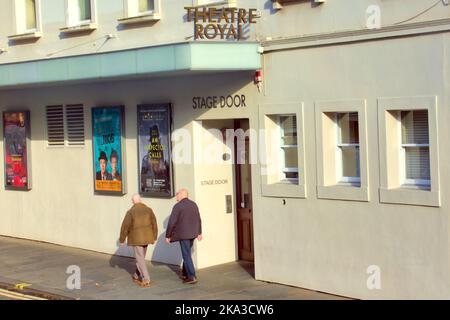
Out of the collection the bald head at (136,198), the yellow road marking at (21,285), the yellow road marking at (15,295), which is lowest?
the yellow road marking at (15,295)

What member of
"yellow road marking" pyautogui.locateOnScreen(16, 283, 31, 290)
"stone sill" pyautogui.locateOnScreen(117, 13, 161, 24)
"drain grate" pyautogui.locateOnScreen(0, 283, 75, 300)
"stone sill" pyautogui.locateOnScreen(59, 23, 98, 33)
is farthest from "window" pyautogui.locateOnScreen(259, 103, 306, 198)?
"stone sill" pyautogui.locateOnScreen(59, 23, 98, 33)

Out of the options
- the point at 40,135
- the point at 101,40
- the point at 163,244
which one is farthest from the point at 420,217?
the point at 40,135

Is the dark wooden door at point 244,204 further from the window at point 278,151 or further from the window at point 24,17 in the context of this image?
the window at point 24,17

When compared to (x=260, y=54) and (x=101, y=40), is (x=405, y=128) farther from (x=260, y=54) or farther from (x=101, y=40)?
(x=101, y=40)

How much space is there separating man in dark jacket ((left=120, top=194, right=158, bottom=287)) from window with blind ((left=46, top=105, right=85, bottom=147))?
15.9 ft

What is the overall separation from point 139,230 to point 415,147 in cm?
512

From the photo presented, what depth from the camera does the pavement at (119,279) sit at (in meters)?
14.5

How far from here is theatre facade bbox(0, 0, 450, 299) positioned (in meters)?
12.7

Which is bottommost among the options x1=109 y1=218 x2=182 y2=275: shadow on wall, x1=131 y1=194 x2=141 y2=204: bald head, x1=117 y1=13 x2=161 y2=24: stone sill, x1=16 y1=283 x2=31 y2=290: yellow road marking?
Result: x1=16 y1=283 x2=31 y2=290: yellow road marking

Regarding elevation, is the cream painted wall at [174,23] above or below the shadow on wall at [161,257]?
above

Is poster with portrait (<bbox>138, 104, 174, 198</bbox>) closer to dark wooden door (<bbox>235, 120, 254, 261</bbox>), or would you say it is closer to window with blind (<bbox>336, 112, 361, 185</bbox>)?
dark wooden door (<bbox>235, 120, 254, 261</bbox>)

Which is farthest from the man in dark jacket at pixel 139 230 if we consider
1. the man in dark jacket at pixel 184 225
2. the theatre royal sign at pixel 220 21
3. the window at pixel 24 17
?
the window at pixel 24 17

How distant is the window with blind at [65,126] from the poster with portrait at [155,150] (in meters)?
2.41

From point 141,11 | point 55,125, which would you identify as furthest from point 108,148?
point 141,11
